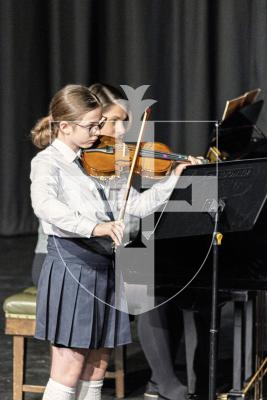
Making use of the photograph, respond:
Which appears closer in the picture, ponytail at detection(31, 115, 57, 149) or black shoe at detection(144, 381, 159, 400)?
ponytail at detection(31, 115, 57, 149)

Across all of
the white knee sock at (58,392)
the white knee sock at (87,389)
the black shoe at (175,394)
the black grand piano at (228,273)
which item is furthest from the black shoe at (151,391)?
the white knee sock at (58,392)

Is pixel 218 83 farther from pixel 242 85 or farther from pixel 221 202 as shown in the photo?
pixel 221 202

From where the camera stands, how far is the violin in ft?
9.04

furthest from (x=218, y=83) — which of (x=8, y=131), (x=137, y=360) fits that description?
(x=137, y=360)

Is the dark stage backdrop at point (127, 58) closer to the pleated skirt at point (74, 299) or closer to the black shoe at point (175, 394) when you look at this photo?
the black shoe at point (175, 394)

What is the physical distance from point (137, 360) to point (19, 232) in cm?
299

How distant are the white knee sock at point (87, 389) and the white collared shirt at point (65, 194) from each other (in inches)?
18.5

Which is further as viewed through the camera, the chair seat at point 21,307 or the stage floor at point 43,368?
the stage floor at point 43,368

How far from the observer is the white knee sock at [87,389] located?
9.12 ft

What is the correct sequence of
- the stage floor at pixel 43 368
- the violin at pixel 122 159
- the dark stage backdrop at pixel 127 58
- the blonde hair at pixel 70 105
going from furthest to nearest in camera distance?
the dark stage backdrop at pixel 127 58, the stage floor at pixel 43 368, the violin at pixel 122 159, the blonde hair at pixel 70 105

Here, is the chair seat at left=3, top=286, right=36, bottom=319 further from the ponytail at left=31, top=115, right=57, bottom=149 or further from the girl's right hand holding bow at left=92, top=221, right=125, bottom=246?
the girl's right hand holding bow at left=92, top=221, right=125, bottom=246

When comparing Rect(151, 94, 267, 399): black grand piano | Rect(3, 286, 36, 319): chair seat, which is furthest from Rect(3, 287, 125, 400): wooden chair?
Rect(151, 94, 267, 399): black grand piano

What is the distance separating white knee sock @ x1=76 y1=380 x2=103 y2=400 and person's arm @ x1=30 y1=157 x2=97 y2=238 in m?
0.53

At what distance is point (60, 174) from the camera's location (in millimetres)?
2637
